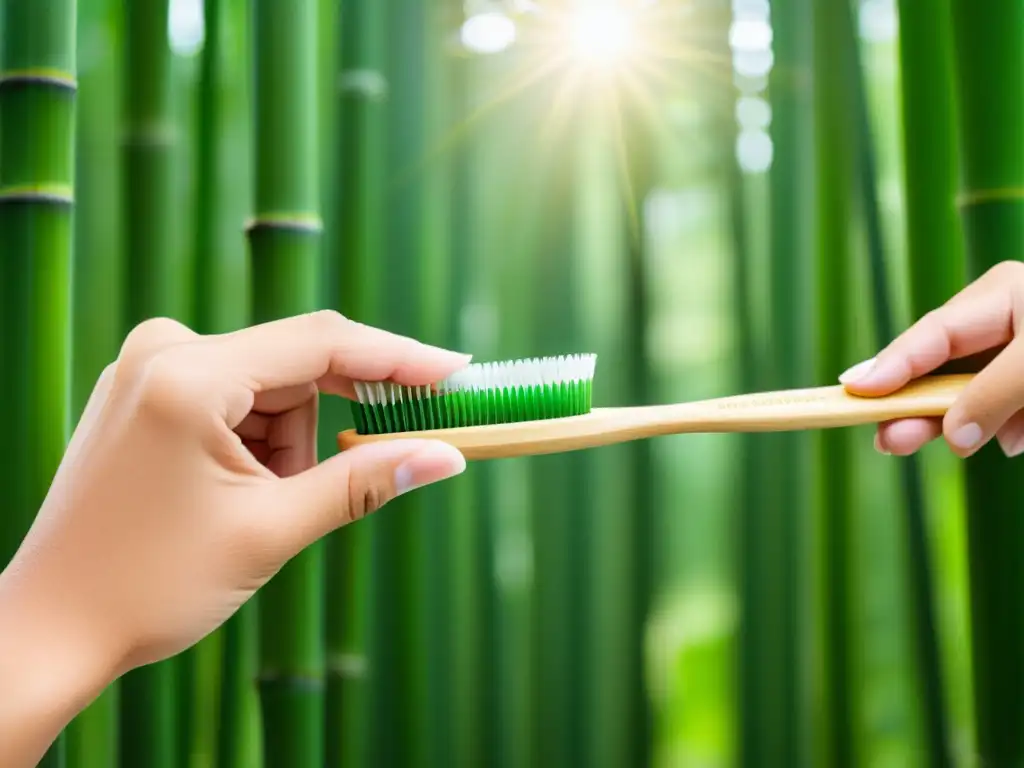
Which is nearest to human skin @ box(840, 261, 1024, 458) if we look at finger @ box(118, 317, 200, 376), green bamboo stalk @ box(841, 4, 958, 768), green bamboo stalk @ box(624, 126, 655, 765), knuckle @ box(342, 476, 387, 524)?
green bamboo stalk @ box(841, 4, 958, 768)

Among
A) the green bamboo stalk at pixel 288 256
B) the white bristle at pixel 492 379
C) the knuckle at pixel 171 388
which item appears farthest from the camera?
the green bamboo stalk at pixel 288 256

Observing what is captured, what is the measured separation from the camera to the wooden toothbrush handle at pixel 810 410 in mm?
603

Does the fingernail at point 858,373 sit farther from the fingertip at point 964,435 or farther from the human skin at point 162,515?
the human skin at point 162,515

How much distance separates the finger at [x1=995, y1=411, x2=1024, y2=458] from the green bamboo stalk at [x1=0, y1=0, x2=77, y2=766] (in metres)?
0.69

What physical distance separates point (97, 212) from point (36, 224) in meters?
0.09

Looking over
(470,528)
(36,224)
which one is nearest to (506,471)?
(470,528)

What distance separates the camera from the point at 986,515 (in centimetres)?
70

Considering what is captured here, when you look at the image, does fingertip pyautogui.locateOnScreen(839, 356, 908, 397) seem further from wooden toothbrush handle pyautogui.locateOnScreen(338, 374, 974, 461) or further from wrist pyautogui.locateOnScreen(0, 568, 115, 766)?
wrist pyautogui.locateOnScreen(0, 568, 115, 766)


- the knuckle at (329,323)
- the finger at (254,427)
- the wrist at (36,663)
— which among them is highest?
the knuckle at (329,323)

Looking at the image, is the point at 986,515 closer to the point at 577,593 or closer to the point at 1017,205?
the point at 1017,205

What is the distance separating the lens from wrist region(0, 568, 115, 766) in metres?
0.50

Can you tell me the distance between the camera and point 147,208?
2.46ft

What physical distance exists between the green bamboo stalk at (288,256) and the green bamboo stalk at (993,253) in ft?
1.63

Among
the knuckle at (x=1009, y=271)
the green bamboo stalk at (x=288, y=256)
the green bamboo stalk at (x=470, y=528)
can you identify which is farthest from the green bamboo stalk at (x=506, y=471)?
the knuckle at (x=1009, y=271)
